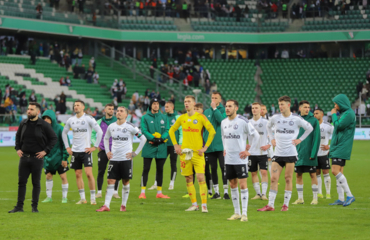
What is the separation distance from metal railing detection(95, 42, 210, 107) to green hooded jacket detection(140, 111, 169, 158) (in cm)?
2505

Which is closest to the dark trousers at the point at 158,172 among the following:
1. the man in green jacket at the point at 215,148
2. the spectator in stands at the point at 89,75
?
the man in green jacket at the point at 215,148

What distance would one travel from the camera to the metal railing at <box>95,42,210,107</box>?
40312 millimetres

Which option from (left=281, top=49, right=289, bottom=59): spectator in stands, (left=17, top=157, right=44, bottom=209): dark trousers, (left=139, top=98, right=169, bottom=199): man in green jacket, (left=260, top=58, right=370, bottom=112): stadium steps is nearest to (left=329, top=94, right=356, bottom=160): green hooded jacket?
(left=139, top=98, right=169, bottom=199): man in green jacket

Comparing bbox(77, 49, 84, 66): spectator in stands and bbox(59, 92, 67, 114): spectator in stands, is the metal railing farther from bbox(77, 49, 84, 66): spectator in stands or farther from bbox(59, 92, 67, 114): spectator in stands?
bbox(59, 92, 67, 114): spectator in stands

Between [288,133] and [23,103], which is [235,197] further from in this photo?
[23,103]

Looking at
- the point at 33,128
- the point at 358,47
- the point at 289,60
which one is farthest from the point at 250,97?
the point at 33,128

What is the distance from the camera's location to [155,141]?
12.9 metres

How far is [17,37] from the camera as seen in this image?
136 feet

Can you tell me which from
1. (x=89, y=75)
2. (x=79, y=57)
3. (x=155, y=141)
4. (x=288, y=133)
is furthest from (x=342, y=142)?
(x=79, y=57)

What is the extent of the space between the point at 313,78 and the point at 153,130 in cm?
3427

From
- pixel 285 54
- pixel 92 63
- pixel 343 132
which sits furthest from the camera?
pixel 285 54

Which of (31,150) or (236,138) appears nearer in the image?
(236,138)

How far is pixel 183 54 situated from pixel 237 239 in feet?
133

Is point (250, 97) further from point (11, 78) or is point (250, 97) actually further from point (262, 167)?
point (262, 167)
